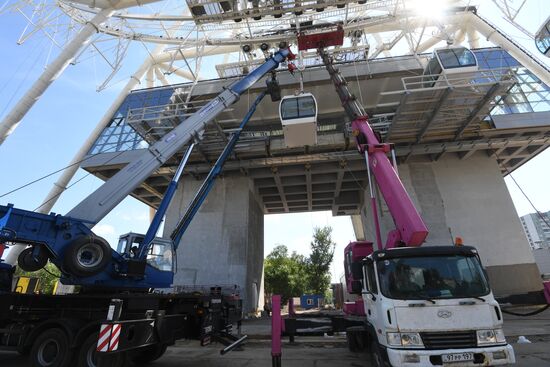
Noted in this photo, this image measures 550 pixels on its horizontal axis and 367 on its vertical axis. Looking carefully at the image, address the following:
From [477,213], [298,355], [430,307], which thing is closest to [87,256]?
[298,355]

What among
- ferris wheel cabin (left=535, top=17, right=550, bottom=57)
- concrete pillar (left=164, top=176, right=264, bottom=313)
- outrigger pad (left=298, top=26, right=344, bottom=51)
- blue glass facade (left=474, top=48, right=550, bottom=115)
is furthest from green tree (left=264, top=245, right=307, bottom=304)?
outrigger pad (left=298, top=26, right=344, bottom=51)

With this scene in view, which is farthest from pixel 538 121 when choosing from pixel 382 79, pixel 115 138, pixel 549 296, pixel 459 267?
pixel 115 138

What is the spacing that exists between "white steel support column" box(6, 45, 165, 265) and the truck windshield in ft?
80.7

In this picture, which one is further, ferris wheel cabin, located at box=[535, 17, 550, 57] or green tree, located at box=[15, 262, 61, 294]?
ferris wheel cabin, located at box=[535, 17, 550, 57]

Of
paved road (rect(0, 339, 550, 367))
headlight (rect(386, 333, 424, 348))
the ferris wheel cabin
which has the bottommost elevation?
paved road (rect(0, 339, 550, 367))

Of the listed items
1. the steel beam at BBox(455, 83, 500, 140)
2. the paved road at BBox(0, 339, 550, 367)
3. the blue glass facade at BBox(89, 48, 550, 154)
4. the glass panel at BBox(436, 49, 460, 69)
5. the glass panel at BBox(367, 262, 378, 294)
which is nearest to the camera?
the glass panel at BBox(367, 262, 378, 294)

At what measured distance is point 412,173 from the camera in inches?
813

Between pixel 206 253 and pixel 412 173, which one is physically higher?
pixel 412 173

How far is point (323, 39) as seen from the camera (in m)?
14.1

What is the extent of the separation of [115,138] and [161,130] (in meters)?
6.31

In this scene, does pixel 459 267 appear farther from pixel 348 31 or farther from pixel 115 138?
pixel 115 138

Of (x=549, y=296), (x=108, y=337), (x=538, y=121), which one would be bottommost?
(x=108, y=337)

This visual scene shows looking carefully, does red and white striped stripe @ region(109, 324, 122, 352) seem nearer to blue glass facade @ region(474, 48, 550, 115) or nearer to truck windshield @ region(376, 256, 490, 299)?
truck windshield @ region(376, 256, 490, 299)

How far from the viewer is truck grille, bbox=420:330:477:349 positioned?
15.2 ft
